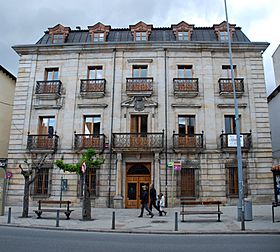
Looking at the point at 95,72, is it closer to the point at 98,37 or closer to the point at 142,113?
the point at 98,37

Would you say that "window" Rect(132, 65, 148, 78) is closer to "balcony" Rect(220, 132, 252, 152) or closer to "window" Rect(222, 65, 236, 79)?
"window" Rect(222, 65, 236, 79)

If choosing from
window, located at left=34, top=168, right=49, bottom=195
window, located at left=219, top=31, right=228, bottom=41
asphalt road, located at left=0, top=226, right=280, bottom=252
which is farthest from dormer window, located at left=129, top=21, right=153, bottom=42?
asphalt road, located at left=0, top=226, right=280, bottom=252

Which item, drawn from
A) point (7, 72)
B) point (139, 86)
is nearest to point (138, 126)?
point (139, 86)

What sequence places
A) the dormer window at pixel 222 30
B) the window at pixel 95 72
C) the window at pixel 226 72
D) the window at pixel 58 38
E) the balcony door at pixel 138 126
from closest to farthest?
the balcony door at pixel 138 126
the window at pixel 226 72
the window at pixel 95 72
the dormer window at pixel 222 30
the window at pixel 58 38

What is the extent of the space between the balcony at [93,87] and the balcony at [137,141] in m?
3.52

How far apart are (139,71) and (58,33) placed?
7.57 m

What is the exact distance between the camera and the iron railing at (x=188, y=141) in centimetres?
2019

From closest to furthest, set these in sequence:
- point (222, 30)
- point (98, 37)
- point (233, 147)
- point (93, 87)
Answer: point (233, 147) → point (93, 87) → point (222, 30) → point (98, 37)

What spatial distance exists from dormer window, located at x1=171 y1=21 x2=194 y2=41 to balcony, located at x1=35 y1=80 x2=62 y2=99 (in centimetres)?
1004

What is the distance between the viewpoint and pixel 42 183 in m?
20.9

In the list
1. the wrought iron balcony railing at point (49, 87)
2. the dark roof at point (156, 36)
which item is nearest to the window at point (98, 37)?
the dark roof at point (156, 36)

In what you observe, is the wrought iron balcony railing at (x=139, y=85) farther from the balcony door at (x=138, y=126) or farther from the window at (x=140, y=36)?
the window at (x=140, y=36)

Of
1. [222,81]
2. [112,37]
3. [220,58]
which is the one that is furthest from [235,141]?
[112,37]

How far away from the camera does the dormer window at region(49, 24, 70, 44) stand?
23.5 m
